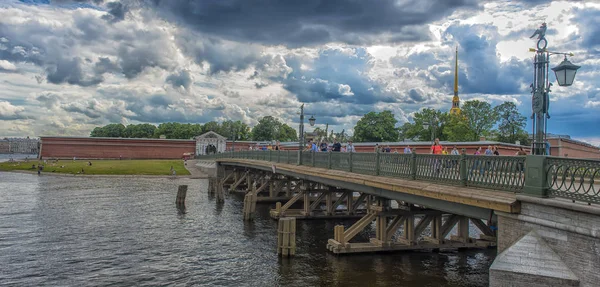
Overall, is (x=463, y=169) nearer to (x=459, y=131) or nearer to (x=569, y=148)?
(x=569, y=148)

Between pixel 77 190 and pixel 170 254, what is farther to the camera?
pixel 77 190

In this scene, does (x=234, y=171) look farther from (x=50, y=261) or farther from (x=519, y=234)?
(x=519, y=234)

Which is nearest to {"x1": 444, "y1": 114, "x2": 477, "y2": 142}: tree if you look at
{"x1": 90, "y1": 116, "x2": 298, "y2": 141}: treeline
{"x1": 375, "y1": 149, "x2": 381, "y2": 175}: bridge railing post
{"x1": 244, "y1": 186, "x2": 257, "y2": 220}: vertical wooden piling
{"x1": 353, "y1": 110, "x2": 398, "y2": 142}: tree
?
{"x1": 353, "y1": 110, "x2": 398, "y2": 142}: tree

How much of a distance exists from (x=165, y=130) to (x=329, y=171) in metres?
124

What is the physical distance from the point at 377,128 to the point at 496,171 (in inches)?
3244

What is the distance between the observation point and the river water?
570 inches

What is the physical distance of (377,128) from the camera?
91.0 m

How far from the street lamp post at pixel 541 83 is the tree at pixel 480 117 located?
65705mm

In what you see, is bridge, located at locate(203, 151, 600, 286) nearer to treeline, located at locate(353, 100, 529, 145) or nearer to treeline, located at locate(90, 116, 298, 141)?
treeline, located at locate(353, 100, 529, 145)

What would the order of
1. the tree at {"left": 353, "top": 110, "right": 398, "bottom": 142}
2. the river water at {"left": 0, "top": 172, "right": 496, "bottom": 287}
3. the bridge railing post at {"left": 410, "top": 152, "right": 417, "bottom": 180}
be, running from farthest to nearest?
the tree at {"left": 353, "top": 110, "right": 398, "bottom": 142} < the river water at {"left": 0, "top": 172, "right": 496, "bottom": 287} < the bridge railing post at {"left": 410, "top": 152, "right": 417, "bottom": 180}

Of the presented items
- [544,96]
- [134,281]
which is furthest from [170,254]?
[544,96]

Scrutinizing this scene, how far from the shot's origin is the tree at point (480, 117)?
7181 centimetres

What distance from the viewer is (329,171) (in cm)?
1902

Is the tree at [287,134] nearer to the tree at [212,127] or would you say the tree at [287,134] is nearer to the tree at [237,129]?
the tree at [237,129]
